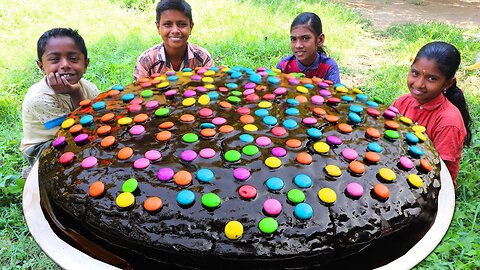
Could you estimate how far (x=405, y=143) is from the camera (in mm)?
1674

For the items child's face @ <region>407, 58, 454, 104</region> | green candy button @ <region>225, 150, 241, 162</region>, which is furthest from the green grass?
green candy button @ <region>225, 150, 241, 162</region>

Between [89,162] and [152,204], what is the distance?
35 cm

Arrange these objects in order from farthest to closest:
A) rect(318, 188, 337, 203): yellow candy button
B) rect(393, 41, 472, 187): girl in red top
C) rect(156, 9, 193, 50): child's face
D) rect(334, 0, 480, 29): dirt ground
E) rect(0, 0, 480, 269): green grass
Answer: rect(334, 0, 480, 29): dirt ground, rect(156, 9, 193, 50): child's face, rect(0, 0, 480, 269): green grass, rect(393, 41, 472, 187): girl in red top, rect(318, 188, 337, 203): yellow candy button

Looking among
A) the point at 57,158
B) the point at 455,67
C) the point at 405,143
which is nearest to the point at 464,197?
the point at 455,67

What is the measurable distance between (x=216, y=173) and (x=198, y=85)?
2.65 feet

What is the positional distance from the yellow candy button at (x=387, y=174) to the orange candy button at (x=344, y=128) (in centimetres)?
25

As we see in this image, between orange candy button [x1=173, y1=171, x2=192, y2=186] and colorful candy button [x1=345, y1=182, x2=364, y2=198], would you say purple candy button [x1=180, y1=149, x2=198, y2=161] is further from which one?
colorful candy button [x1=345, y1=182, x2=364, y2=198]

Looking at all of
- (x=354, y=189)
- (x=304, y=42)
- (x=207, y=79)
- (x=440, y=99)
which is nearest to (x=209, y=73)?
(x=207, y=79)

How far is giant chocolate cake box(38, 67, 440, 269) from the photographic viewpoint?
4.04ft

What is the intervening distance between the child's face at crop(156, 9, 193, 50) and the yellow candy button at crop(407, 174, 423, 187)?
2478 millimetres

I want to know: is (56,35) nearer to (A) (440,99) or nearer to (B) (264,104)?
(B) (264,104)

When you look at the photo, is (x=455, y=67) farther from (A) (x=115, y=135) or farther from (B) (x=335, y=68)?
(A) (x=115, y=135)

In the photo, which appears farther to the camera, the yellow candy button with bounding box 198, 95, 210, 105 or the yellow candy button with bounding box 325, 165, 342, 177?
the yellow candy button with bounding box 198, 95, 210, 105

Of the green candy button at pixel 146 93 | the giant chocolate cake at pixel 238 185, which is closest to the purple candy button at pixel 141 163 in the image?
the giant chocolate cake at pixel 238 185
